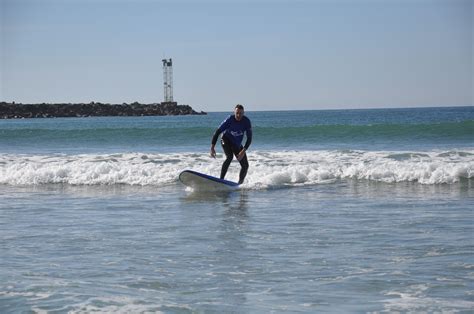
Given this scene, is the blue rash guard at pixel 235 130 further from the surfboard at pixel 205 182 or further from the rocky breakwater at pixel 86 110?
the rocky breakwater at pixel 86 110

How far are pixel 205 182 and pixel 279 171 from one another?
2.37 meters

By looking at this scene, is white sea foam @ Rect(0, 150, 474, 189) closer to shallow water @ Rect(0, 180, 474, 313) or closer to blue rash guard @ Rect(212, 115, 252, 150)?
blue rash guard @ Rect(212, 115, 252, 150)

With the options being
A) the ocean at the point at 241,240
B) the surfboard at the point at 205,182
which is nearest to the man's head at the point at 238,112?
the surfboard at the point at 205,182

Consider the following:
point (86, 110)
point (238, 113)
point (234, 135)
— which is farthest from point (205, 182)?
point (86, 110)

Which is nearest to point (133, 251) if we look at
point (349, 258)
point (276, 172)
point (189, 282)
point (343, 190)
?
point (189, 282)

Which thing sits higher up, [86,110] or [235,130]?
[86,110]

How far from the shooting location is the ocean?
19.1 feet

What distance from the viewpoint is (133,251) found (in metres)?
7.68

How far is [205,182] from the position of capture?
1379 centimetres

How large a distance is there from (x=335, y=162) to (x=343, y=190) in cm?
523

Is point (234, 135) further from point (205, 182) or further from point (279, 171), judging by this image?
point (279, 171)

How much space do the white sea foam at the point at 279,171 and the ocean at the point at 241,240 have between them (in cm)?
4

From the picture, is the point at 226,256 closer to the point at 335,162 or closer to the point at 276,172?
the point at 276,172

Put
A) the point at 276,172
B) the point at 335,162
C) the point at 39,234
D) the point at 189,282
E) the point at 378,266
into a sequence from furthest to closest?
the point at 335,162
the point at 276,172
the point at 39,234
the point at 378,266
the point at 189,282
